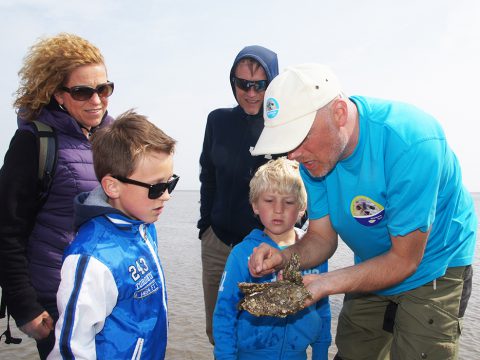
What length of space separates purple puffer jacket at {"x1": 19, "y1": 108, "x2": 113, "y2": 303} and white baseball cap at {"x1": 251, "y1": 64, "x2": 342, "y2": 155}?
54.2 inches

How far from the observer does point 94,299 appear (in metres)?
2.24

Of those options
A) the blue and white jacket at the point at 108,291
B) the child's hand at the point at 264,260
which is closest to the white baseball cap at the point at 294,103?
the child's hand at the point at 264,260

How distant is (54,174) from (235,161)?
192cm

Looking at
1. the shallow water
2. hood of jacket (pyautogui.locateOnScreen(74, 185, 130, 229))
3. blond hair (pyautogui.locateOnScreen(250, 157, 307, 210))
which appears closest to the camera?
hood of jacket (pyautogui.locateOnScreen(74, 185, 130, 229))

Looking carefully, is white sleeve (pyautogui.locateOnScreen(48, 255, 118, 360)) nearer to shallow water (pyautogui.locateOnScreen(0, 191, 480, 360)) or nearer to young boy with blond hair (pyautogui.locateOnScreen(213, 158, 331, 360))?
young boy with blond hair (pyautogui.locateOnScreen(213, 158, 331, 360))

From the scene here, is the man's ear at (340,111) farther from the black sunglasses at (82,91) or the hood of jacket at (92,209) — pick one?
the black sunglasses at (82,91)

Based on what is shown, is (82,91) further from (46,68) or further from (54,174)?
(54,174)

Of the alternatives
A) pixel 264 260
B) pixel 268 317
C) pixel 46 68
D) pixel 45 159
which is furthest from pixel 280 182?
pixel 46 68

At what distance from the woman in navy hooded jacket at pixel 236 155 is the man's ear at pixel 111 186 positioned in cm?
181

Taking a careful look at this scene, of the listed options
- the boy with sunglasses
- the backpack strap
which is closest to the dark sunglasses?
the boy with sunglasses

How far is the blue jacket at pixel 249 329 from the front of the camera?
318cm

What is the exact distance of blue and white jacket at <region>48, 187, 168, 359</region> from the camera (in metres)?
2.20

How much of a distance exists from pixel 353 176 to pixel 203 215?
236cm

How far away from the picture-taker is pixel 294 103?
2600 mm
